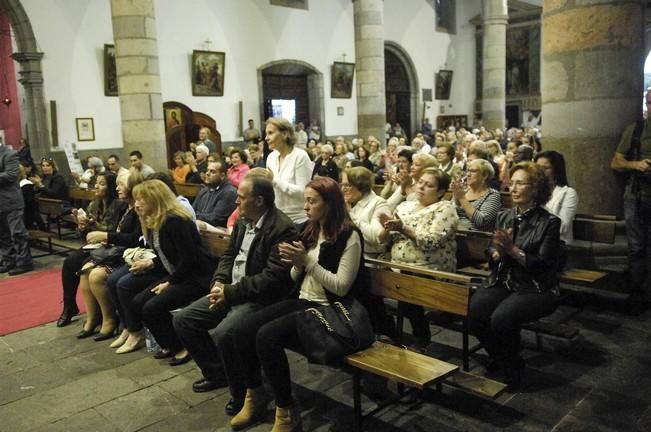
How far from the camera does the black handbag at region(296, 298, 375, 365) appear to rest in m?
3.07

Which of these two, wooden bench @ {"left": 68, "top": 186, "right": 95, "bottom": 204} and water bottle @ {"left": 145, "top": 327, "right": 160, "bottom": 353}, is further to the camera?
wooden bench @ {"left": 68, "top": 186, "right": 95, "bottom": 204}

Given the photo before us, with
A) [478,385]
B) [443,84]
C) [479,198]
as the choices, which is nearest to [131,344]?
[478,385]

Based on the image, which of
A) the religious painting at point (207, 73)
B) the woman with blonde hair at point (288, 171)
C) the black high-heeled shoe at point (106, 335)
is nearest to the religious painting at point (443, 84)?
the religious painting at point (207, 73)

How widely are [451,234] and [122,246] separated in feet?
8.71

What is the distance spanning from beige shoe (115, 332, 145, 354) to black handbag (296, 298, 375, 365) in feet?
6.38

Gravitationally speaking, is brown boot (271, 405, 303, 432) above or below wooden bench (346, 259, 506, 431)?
below

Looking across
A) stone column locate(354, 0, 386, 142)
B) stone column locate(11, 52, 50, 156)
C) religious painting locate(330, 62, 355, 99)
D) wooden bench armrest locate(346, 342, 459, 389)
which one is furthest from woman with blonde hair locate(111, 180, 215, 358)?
religious painting locate(330, 62, 355, 99)

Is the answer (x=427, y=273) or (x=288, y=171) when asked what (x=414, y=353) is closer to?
(x=427, y=273)

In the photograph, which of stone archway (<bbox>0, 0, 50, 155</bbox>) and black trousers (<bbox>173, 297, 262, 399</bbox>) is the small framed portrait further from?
black trousers (<bbox>173, 297, 262, 399</bbox>)

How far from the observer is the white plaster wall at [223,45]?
41.2ft

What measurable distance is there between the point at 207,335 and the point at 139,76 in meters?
7.34

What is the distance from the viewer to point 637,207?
471cm

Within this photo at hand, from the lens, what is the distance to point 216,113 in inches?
598

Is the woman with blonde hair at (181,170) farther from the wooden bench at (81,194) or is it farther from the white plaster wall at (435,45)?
the white plaster wall at (435,45)
